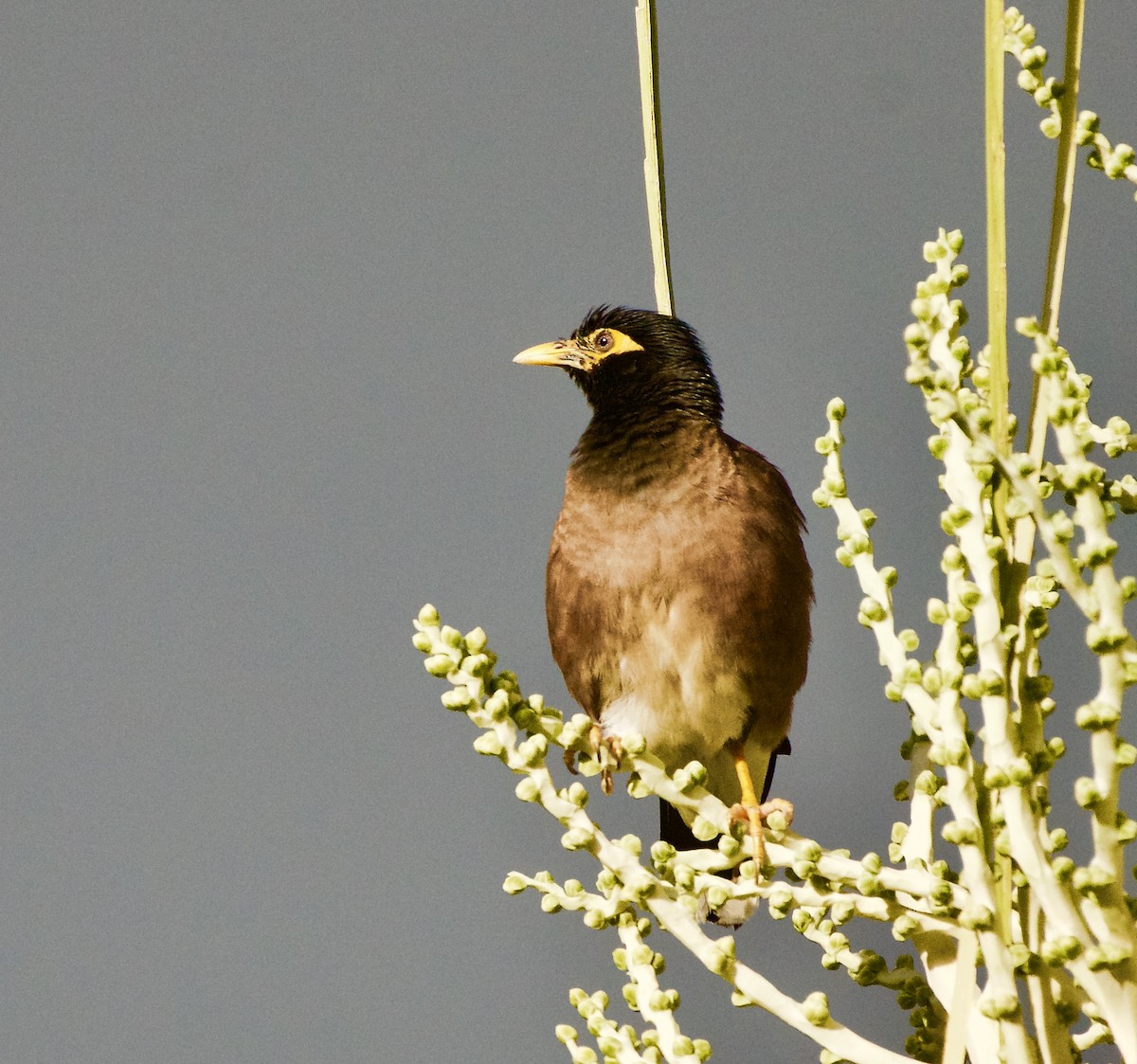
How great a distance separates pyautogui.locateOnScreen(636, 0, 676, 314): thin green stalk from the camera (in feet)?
2.46

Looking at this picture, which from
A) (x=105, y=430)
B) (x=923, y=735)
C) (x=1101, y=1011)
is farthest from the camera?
(x=105, y=430)

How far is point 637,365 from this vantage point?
1.00m

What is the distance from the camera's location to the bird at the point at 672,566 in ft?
2.93

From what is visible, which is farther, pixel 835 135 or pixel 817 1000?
pixel 835 135

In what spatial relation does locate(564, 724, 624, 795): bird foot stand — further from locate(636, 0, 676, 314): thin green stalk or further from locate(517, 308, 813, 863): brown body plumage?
locate(636, 0, 676, 314): thin green stalk

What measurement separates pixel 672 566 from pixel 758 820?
0.64ft

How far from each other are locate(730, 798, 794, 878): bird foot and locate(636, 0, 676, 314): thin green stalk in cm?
34

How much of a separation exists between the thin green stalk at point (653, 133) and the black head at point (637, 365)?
0.46 feet

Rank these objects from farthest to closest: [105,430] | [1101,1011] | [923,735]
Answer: [105,430] < [923,735] < [1101,1011]

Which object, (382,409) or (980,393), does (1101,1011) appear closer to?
(980,393)

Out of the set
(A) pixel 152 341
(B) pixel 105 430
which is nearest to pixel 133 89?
(A) pixel 152 341

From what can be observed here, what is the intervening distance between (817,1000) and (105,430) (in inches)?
52.1

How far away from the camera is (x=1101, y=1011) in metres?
0.63

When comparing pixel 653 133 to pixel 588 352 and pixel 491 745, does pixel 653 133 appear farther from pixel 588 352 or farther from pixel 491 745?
pixel 491 745
